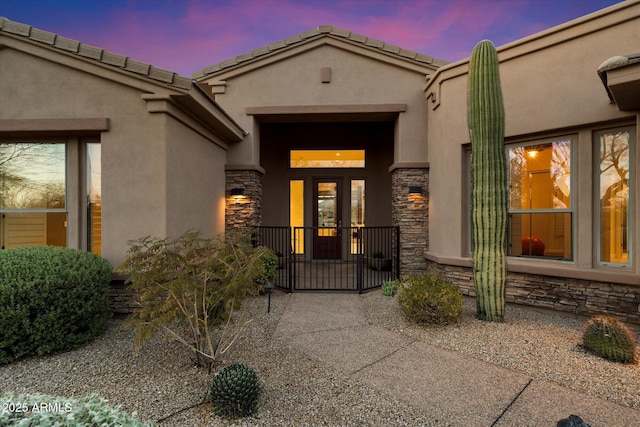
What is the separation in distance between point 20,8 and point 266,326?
13.1 metres

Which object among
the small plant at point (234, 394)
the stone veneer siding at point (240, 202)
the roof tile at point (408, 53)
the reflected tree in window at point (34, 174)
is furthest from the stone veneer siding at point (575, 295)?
the reflected tree in window at point (34, 174)

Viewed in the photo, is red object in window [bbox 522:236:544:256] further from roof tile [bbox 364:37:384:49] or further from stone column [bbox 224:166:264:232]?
stone column [bbox 224:166:264:232]

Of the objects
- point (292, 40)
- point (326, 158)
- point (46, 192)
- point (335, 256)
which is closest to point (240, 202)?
point (46, 192)

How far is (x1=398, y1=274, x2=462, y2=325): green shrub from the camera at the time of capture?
4.22m

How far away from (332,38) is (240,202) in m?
4.67

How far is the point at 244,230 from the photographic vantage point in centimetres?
747

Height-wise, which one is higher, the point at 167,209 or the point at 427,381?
the point at 167,209

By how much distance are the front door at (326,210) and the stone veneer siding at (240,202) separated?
2861mm

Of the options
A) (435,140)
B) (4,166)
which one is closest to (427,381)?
(435,140)

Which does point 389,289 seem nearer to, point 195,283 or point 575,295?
point 575,295

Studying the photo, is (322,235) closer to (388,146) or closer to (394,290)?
(388,146)

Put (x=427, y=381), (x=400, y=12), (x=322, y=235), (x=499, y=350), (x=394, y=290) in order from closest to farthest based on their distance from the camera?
(x=427, y=381)
(x=499, y=350)
(x=394, y=290)
(x=322, y=235)
(x=400, y=12)

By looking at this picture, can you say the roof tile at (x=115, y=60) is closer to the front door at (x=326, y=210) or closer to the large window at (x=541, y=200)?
the front door at (x=326, y=210)

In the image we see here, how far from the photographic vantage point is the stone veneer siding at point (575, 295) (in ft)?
14.0
